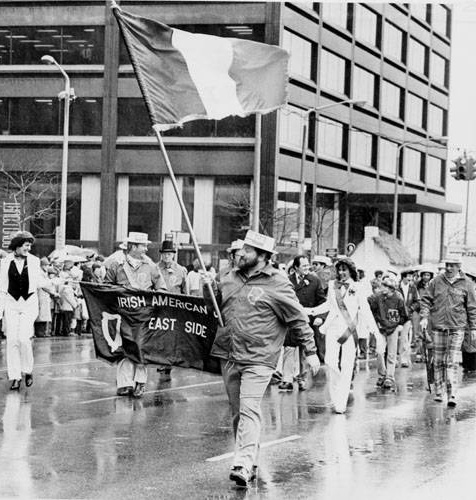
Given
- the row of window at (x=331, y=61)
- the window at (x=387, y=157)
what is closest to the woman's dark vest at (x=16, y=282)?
the row of window at (x=331, y=61)

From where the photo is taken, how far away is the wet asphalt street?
25.7 ft

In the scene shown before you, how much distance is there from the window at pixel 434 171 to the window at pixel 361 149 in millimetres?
10682

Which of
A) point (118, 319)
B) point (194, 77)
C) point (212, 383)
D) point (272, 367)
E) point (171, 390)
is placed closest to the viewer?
point (272, 367)

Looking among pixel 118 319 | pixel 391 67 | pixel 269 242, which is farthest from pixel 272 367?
pixel 391 67

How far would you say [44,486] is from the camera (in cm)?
762

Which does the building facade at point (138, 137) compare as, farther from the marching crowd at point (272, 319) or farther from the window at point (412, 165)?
the marching crowd at point (272, 319)

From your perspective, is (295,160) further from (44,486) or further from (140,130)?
(44,486)

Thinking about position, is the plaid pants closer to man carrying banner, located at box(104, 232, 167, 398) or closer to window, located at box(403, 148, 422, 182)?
man carrying banner, located at box(104, 232, 167, 398)

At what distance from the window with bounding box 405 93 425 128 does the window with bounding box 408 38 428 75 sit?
1.65 m

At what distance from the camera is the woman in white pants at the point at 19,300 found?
43.5ft

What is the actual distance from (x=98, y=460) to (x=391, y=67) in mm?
53125

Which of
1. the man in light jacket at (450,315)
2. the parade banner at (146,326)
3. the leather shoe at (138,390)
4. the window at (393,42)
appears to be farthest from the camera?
the window at (393,42)

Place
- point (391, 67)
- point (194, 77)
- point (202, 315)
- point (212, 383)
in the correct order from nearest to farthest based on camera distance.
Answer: point (194, 77) → point (202, 315) → point (212, 383) → point (391, 67)

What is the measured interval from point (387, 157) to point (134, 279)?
4832cm
